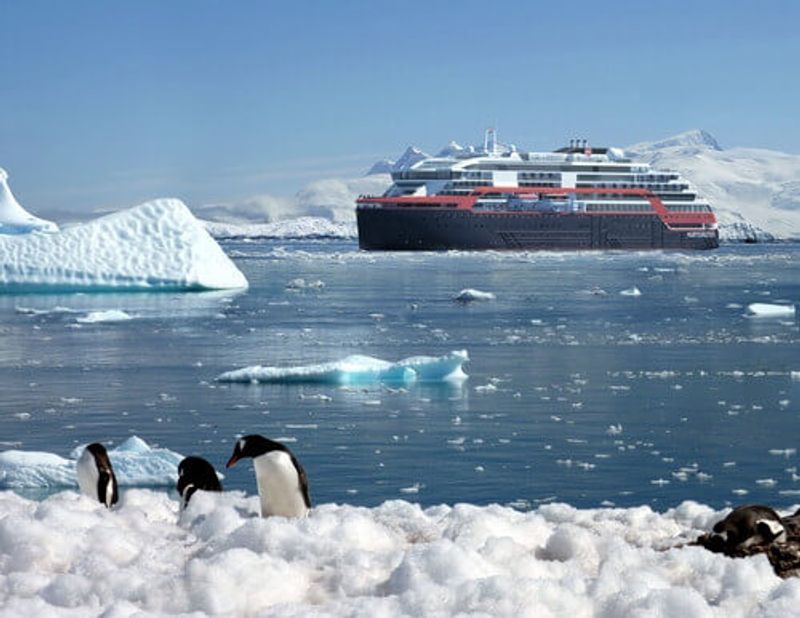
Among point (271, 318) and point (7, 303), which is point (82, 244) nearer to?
point (7, 303)

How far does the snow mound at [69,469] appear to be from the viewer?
11000 millimetres

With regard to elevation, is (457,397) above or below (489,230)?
below

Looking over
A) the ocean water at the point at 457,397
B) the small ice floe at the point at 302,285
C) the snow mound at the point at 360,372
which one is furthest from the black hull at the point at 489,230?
the snow mound at the point at 360,372

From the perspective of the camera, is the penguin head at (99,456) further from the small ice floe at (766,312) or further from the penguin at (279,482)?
the small ice floe at (766,312)

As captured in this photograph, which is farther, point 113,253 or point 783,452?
point 113,253

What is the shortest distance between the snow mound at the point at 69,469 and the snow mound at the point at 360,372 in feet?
21.3

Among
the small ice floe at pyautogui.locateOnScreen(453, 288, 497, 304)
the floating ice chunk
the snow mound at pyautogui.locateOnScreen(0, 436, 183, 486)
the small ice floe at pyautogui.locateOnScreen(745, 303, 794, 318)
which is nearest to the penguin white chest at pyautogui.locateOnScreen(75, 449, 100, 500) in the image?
the snow mound at pyautogui.locateOnScreen(0, 436, 183, 486)

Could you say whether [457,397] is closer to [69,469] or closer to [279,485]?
[69,469]

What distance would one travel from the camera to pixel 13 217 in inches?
2184

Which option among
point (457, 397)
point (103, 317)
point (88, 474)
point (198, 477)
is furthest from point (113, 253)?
point (198, 477)

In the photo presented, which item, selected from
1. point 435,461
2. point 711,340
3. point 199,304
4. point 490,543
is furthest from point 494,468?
point 199,304

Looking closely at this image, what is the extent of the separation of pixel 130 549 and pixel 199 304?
29667 millimetres

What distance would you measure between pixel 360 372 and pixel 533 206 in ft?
215

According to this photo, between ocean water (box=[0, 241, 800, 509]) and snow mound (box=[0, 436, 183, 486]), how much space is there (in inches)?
21.7
